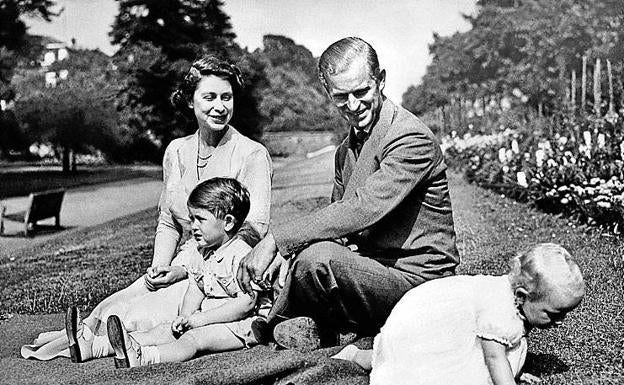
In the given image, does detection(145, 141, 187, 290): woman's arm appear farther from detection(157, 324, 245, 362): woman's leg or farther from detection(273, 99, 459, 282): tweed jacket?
detection(273, 99, 459, 282): tweed jacket

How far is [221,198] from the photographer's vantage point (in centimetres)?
403

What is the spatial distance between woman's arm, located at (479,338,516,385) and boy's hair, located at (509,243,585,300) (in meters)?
0.22

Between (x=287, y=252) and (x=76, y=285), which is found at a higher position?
(x=287, y=252)

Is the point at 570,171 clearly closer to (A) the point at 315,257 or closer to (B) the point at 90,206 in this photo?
(A) the point at 315,257

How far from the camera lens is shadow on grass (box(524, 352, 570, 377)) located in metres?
3.32

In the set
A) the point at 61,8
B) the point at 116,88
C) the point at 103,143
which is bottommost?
the point at 103,143

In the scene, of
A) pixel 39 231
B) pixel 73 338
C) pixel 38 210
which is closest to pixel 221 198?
pixel 73 338

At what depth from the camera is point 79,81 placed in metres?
31.2

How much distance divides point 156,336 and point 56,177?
25.0 m

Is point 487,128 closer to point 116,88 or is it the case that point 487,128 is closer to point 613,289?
point 613,289

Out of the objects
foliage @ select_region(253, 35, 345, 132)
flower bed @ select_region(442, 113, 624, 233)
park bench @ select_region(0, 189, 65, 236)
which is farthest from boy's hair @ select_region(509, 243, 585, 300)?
foliage @ select_region(253, 35, 345, 132)

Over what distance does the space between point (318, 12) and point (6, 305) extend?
15.6 ft

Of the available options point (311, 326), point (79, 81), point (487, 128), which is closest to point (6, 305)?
point (311, 326)

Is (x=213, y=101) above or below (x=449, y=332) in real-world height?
above
